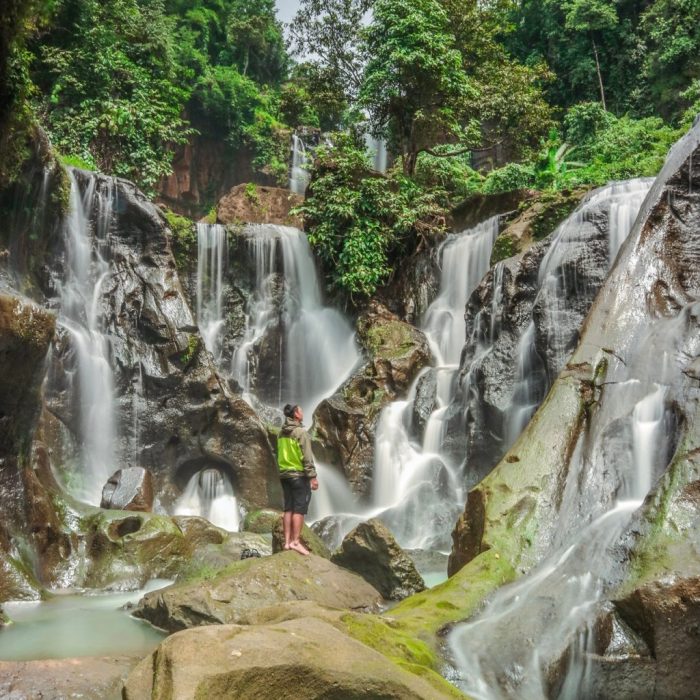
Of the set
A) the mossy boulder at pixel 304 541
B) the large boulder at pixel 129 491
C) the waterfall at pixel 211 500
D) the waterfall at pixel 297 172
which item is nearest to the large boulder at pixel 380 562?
the mossy boulder at pixel 304 541

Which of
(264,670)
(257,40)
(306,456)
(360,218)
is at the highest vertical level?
(257,40)

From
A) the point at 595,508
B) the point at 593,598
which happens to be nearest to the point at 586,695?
the point at 593,598

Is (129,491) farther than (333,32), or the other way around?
(333,32)

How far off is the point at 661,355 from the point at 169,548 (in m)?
6.98

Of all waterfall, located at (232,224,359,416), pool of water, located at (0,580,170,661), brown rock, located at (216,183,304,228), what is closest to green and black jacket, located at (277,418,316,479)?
pool of water, located at (0,580,170,661)

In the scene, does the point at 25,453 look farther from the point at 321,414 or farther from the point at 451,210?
the point at 451,210

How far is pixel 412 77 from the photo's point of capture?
761 inches

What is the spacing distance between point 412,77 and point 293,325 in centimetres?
790

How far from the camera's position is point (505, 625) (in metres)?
5.07

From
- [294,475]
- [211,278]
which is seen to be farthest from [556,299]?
[211,278]

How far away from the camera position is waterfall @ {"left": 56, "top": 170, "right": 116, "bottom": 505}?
13289mm

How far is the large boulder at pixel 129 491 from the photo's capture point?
11.5m

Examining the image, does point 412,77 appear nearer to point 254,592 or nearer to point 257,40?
point 254,592

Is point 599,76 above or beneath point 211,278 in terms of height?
above
